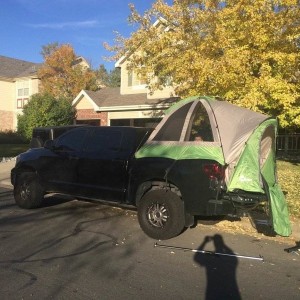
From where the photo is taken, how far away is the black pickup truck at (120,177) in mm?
6418

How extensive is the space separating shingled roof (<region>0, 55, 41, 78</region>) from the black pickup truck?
35.3 metres

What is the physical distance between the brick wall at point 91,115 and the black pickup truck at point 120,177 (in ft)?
55.7

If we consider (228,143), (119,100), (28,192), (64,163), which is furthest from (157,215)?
(119,100)

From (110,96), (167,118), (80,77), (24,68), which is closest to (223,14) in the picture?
(167,118)

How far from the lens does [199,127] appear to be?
677 centimetres

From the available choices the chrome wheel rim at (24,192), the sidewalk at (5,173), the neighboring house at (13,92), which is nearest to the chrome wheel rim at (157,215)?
the chrome wheel rim at (24,192)

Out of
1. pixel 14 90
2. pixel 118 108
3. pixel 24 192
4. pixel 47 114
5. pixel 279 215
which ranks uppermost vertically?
pixel 14 90

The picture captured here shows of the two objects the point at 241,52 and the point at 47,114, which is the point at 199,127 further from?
the point at 47,114

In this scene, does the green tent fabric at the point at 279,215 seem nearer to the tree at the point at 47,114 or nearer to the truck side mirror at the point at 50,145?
the truck side mirror at the point at 50,145

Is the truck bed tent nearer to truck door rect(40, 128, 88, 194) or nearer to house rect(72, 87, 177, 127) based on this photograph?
truck door rect(40, 128, 88, 194)

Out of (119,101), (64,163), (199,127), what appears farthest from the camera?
(119,101)

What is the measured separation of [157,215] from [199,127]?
154 cm

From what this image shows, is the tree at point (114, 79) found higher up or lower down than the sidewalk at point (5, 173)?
higher up

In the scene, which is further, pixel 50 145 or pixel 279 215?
pixel 50 145
